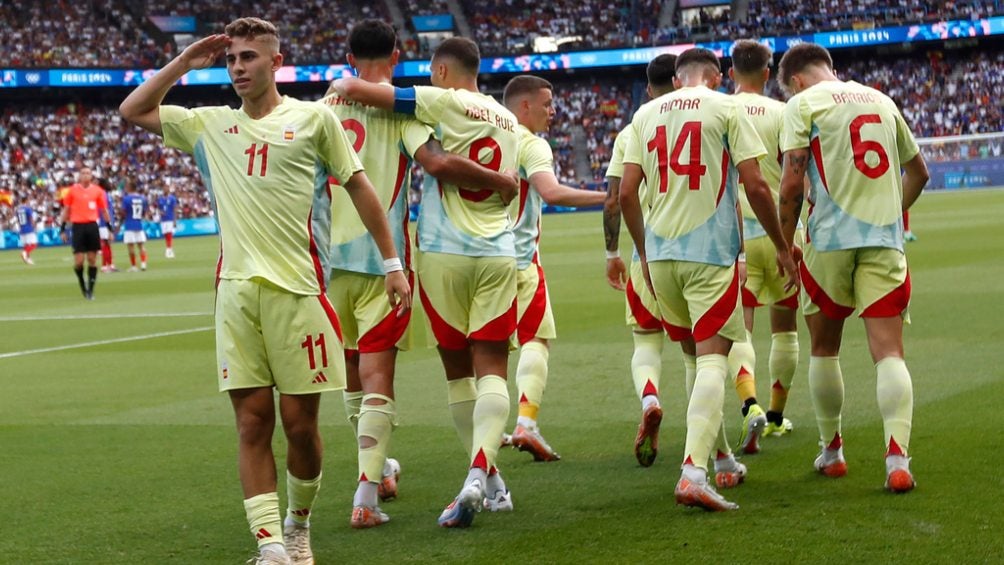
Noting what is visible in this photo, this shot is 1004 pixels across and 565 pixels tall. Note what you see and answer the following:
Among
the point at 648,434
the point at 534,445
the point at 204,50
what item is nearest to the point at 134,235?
the point at 534,445

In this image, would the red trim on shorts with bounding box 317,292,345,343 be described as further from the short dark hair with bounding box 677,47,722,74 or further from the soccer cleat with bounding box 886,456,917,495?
the soccer cleat with bounding box 886,456,917,495

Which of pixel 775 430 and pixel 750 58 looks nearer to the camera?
pixel 750 58

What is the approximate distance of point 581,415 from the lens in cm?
916

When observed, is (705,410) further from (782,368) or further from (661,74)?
(661,74)

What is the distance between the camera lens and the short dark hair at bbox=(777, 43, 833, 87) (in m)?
6.95

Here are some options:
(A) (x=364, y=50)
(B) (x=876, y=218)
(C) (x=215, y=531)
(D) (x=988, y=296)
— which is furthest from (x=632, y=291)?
(D) (x=988, y=296)

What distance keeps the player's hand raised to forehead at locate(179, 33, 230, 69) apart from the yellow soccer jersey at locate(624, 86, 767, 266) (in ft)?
7.53

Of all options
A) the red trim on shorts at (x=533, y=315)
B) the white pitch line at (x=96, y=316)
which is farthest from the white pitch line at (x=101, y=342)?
the red trim on shorts at (x=533, y=315)

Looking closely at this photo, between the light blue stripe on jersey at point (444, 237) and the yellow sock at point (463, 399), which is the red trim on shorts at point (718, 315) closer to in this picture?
the light blue stripe on jersey at point (444, 237)

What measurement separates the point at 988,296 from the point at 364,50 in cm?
1109

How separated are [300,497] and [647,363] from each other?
3.04m

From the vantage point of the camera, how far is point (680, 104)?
652 centimetres

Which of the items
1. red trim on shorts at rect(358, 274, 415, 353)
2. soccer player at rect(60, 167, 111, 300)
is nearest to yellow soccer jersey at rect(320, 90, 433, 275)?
red trim on shorts at rect(358, 274, 415, 353)

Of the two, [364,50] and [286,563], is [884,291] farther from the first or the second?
[286,563]
